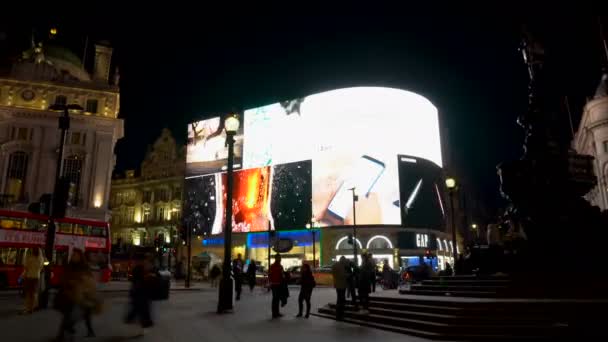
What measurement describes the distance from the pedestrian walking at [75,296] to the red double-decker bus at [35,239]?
443 inches

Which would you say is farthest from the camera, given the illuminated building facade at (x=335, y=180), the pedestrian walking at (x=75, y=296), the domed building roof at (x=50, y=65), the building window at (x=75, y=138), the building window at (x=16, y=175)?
the illuminated building facade at (x=335, y=180)

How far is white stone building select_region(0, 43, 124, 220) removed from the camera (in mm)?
42438

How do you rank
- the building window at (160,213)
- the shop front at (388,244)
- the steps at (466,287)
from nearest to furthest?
the steps at (466,287) < the shop front at (388,244) < the building window at (160,213)

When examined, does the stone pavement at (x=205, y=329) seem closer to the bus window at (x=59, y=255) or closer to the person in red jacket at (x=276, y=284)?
the person in red jacket at (x=276, y=284)

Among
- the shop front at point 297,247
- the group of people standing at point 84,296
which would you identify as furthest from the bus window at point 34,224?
the shop front at point 297,247

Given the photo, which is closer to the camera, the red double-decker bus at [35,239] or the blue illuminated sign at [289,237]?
the red double-decker bus at [35,239]

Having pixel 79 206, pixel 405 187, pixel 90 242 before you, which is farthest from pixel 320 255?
pixel 90 242

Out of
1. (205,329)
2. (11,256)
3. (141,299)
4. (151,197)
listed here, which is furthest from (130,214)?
(141,299)

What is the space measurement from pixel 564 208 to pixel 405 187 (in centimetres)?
3840

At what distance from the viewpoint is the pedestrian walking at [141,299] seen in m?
8.07

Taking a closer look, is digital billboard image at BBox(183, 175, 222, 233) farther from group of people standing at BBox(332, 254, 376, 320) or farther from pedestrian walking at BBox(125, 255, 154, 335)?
pedestrian walking at BBox(125, 255, 154, 335)

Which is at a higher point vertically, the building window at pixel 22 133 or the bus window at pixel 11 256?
the building window at pixel 22 133

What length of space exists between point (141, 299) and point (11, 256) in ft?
53.1

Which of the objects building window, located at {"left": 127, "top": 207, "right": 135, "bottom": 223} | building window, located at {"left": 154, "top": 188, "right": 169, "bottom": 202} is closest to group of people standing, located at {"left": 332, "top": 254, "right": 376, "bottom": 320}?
building window, located at {"left": 154, "top": 188, "right": 169, "bottom": 202}
